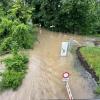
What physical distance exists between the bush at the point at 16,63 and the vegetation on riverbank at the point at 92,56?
385cm

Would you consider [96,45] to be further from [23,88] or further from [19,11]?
[23,88]

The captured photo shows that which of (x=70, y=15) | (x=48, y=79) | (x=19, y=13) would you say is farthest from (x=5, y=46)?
(x=70, y=15)

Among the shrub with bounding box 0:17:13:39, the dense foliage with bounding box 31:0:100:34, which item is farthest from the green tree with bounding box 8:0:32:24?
the dense foliage with bounding box 31:0:100:34

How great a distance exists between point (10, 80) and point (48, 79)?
6.96 ft

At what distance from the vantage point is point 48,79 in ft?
51.0

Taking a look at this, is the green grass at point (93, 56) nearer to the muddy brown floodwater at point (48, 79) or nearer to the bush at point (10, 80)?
the muddy brown floodwater at point (48, 79)

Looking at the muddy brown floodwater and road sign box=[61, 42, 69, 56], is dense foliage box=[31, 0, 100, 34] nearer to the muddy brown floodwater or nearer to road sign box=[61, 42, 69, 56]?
road sign box=[61, 42, 69, 56]

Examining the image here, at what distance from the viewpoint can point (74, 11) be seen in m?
24.2

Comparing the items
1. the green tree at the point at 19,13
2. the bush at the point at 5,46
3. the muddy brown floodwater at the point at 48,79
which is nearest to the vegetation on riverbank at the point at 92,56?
the muddy brown floodwater at the point at 48,79

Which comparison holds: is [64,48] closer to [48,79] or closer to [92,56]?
[92,56]

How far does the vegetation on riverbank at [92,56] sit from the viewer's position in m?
16.8

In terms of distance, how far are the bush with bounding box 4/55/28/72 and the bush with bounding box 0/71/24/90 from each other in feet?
3.06

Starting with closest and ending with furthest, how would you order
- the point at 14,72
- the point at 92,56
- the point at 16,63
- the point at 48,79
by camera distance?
1. the point at 14,72
2. the point at 48,79
3. the point at 16,63
4. the point at 92,56

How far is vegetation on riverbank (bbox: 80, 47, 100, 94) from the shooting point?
16.8m
